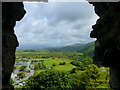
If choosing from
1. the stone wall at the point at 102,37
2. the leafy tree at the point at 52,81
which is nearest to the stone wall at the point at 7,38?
the stone wall at the point at 102,37

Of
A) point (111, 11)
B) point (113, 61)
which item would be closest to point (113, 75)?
point (113, 61)

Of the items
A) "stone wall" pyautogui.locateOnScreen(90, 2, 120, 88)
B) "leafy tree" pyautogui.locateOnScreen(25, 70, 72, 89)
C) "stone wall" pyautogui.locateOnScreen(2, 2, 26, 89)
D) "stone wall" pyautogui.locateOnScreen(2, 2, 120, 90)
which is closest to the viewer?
"stone wall" pyautogui.locateOnScreen(90, 2, 120, 88)

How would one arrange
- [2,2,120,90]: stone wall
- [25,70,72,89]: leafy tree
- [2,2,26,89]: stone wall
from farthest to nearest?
1. [25,70,72,89]: leafy tree
2. [2,2,26,89]: stone wall
3. [2,2,120,90]: stone wall

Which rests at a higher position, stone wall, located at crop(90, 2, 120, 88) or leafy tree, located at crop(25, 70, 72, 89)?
stone wall, located at crop(90, 2, 120, 88)

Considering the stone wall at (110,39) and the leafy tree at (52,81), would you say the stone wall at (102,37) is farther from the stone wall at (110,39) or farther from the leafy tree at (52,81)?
the leafy tree at (52,81)

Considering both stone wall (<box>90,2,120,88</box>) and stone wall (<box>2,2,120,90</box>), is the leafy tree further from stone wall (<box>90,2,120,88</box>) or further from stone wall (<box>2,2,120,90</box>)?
stone wall (<box>90,2,120,88</box>)

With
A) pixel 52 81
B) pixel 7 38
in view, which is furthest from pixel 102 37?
pixel 52 81

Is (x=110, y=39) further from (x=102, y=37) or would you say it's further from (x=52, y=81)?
(x=52, y=81)

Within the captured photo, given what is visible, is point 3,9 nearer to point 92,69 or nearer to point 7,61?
point 7,61

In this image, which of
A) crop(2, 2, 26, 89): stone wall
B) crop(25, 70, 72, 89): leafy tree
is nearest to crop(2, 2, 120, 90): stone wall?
crop(2, 2, 26, 89): stone wall
